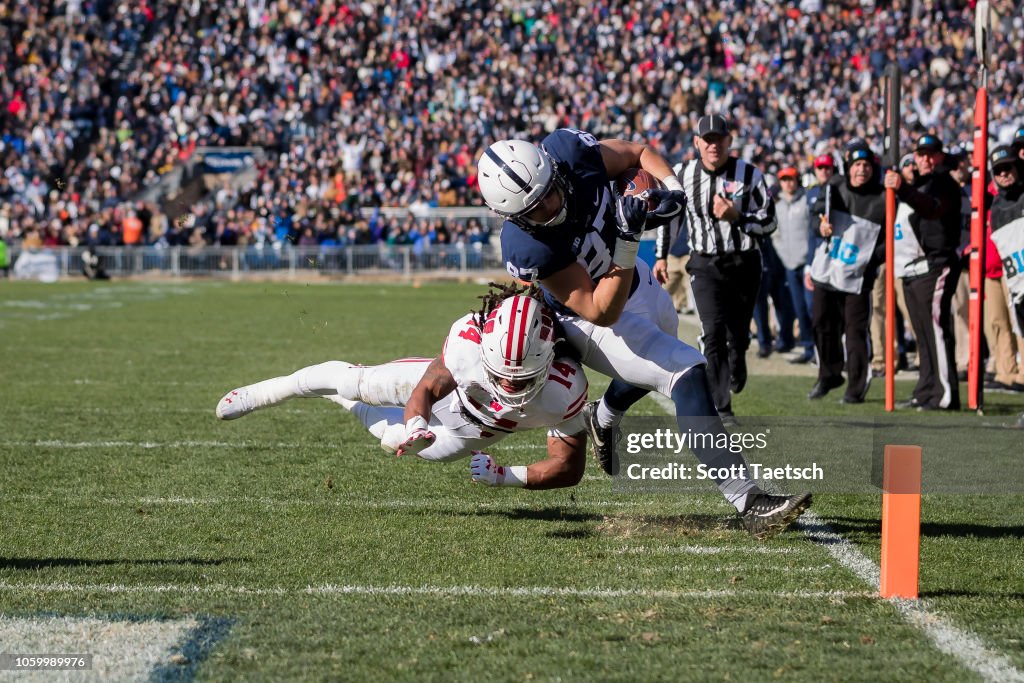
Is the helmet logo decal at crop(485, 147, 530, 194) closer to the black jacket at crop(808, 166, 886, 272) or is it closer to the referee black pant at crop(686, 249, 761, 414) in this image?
the referee black pant at crop(686, 249, 761, 414)

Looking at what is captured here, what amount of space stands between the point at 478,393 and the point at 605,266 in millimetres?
782

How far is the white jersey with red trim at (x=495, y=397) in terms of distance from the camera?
505cm

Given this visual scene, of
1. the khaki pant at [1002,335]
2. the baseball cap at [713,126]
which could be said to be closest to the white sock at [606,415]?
the baseball cap at [713,126]

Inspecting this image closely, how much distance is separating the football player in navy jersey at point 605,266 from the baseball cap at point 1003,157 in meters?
3.42

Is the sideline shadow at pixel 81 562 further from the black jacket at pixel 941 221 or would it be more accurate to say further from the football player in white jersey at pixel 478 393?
the black jacket at pixel 941 221

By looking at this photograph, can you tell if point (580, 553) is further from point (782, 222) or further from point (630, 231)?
point (782, 222)

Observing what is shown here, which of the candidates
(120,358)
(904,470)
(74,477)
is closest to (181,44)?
(120,358)

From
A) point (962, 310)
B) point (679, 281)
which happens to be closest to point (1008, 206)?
point (962, 310)

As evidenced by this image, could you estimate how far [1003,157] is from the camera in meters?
8.20

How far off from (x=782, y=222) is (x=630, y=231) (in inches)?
325

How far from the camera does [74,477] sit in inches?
244

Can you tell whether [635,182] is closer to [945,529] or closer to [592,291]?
[592,291]

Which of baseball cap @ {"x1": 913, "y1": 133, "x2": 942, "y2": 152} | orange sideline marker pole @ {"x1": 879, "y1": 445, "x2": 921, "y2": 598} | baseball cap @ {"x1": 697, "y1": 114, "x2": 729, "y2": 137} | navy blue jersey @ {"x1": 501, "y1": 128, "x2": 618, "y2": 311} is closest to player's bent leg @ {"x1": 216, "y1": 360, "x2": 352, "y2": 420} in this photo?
navy blue jersey @ {"x1": 501, "y1": 128, "x2": 618, "y2": 311}

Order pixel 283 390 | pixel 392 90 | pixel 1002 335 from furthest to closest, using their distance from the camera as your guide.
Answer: pixel 392 90, pixel 1002 335, pixel 283 390
